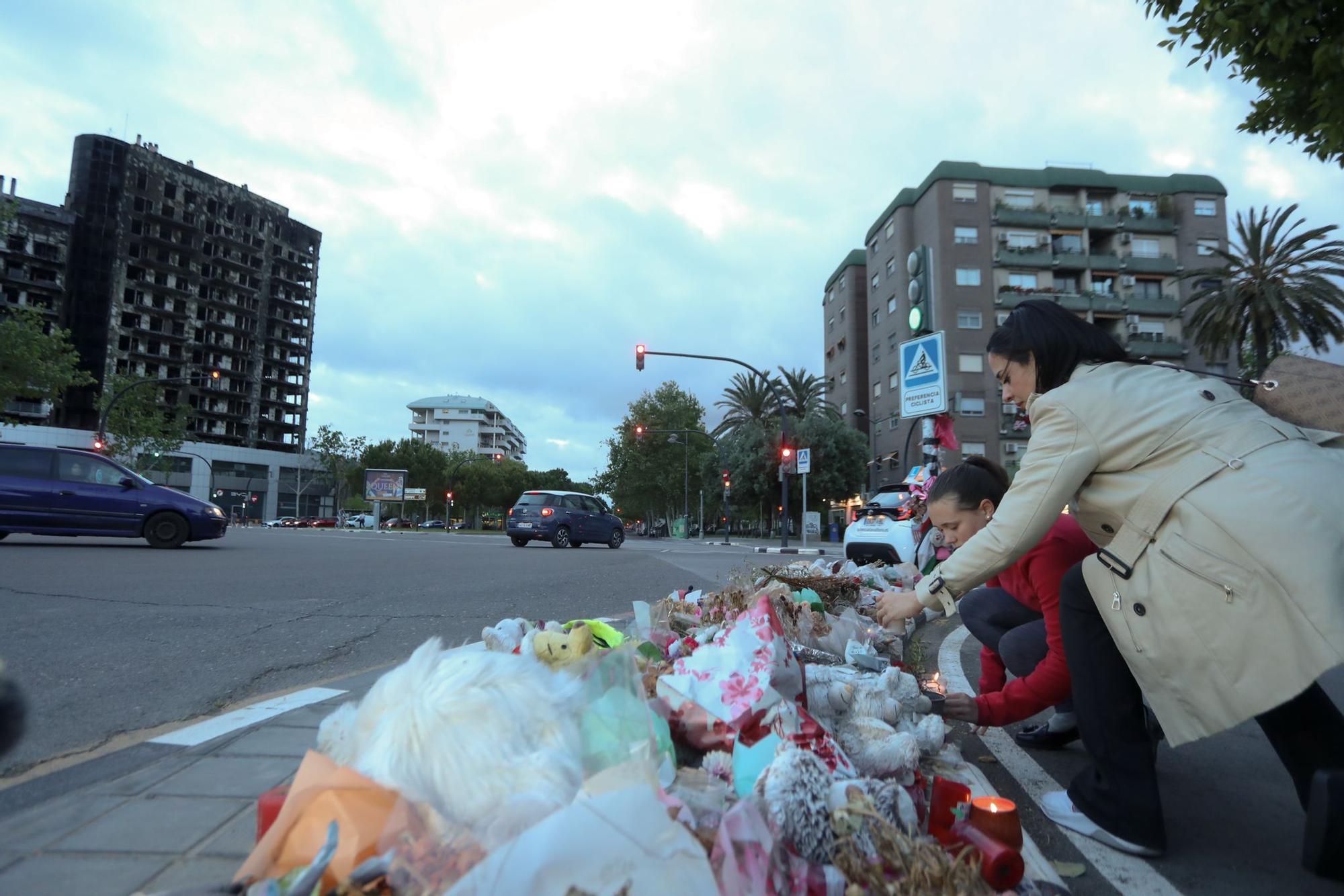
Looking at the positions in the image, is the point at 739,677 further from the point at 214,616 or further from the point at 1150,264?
the point at 1150,264

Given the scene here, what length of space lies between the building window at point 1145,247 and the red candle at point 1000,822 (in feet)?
175

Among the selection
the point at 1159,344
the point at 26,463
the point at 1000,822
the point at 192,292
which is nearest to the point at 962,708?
the point at 1000,822

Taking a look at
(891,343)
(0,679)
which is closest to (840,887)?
(0,679)

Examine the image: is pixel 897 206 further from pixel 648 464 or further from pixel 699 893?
pixel 699 893

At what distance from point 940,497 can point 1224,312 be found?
115 feet

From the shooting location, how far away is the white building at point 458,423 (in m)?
134

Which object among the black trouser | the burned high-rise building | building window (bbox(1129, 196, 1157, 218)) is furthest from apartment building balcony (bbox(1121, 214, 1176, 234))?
the burned high-rise building

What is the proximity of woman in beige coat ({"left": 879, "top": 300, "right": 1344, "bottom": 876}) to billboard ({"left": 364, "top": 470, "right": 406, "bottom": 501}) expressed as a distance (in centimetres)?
5314

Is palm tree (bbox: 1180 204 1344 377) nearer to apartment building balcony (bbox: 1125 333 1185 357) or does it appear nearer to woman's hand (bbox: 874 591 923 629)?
apartment building balcony (bbox: 1125 333 1185 357)

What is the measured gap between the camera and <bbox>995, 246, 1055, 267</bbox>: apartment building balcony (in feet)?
143

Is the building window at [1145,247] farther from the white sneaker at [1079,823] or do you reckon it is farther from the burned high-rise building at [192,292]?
the burned high-rise building at [192,292]

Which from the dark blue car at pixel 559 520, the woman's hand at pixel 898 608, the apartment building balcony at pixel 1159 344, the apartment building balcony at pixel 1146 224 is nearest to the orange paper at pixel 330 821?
the woman's hand at pixel 898 608

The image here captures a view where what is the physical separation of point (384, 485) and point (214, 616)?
49662 millimetres

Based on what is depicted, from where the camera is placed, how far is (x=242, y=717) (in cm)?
286
